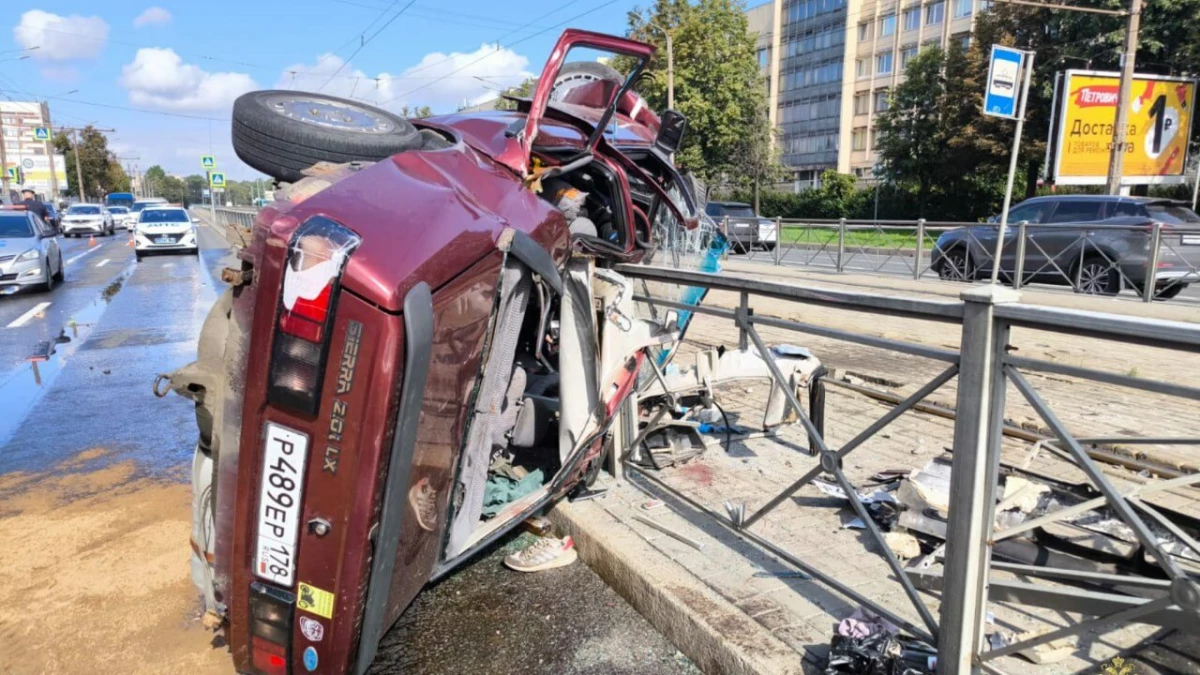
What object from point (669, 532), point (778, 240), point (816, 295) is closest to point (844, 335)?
point (816, 295)

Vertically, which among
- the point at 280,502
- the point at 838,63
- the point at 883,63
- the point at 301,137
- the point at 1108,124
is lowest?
the point at 280,502

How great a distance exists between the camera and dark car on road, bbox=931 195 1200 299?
11.8 meters

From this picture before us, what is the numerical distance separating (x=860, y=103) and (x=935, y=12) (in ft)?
29.4

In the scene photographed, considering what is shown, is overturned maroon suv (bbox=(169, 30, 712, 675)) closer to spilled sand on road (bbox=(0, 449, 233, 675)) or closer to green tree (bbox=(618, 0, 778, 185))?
spilled sand on road (bbox=(0, 449, 233, 675))

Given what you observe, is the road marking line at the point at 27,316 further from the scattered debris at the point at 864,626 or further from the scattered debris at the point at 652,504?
the scattered debris at the point at 864,626

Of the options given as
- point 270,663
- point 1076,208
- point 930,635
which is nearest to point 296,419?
point 270,663

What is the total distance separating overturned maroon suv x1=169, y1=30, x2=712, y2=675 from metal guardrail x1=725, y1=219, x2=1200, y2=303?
12.4 metres

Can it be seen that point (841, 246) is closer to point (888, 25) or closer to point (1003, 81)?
point (1003, 81)

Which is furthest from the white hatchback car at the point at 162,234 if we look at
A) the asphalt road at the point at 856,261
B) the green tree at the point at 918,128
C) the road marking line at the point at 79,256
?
the green tree at the point at 918,128

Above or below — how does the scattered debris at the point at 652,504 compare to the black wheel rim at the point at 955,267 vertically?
below

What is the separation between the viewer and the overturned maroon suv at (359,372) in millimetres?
2059

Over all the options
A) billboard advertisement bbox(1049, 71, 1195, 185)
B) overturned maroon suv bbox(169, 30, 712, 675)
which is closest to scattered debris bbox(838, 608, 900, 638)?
overturned maroon suv bbox(169, 30, 712, 675)

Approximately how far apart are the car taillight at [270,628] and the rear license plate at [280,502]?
5cm

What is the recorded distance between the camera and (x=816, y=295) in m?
2.84
